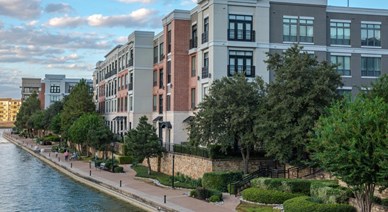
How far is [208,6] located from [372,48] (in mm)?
15792

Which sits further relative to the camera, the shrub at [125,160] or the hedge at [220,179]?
the shrub at [125,160]

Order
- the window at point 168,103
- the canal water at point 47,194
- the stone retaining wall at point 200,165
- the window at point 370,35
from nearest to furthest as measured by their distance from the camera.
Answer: the canal water at point 47,194 < the stone retaining wall at point 200,165 < the window at point 370,35 < the window at point 168,103

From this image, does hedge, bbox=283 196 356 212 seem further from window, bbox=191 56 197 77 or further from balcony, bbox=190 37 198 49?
balcony, bbox=190 37 198 49

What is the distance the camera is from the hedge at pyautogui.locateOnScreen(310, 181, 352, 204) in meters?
23.8

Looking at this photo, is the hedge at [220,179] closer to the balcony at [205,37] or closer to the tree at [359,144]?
the balcony at [205,37]

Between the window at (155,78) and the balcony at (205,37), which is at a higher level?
the balcony at (205,37)

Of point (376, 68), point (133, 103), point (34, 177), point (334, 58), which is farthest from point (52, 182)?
point (376, 68)

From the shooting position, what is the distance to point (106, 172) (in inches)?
1864

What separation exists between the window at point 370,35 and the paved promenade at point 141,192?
73.7ft

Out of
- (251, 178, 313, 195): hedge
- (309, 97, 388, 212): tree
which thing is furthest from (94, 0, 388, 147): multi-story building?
(309, 97, 388, 212): tree

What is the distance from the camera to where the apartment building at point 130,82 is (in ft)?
198

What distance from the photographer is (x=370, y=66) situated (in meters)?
46.1

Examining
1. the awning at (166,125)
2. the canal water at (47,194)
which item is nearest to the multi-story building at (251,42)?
the awning at (166,125)

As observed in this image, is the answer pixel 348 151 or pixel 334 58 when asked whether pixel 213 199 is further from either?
pixel 334 58
